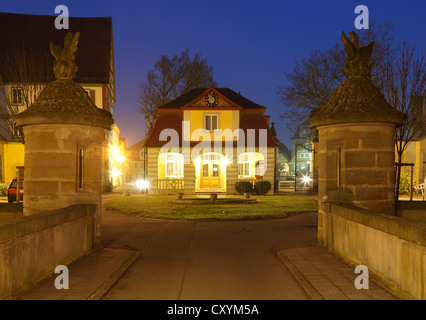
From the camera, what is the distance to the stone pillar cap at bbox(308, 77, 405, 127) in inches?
347

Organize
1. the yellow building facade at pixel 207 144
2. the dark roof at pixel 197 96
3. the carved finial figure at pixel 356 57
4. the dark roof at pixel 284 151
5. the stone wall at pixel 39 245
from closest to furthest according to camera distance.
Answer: the stone wall at pixel 39 245 < the carved finial figure at pixel 356 57 < the yellow building facade at pixel 207 144 < the dark roof at pixel 197 96 < the dark roof at pixel 284 151

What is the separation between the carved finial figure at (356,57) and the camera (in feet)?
30.9

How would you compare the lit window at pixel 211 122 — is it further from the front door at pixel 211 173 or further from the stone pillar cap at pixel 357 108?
the stone pillar cap at pixel 357 108

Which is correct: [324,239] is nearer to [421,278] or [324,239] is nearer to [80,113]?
[421,278]

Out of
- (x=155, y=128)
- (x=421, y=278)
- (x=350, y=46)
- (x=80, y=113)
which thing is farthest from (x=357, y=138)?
(x=155, y=128)

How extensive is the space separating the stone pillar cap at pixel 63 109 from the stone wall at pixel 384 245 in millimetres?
5354

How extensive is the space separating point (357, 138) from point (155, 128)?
85.0 feet

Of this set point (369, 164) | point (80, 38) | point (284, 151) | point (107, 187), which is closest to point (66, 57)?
point (369, 164)

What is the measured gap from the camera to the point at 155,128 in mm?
33750

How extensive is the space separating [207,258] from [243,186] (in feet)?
76.2

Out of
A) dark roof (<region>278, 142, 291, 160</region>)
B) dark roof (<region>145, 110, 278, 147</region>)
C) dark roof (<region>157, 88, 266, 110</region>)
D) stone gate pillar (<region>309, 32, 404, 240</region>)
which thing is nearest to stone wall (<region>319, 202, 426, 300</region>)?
stone gate pillar (<region>309, 32, 404, 240</region>)

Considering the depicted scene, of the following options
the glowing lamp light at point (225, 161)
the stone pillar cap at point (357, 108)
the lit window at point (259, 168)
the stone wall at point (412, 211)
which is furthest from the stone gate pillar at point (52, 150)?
the lit window at point (259, 168)

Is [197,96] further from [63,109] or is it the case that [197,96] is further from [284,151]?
[284,151]
